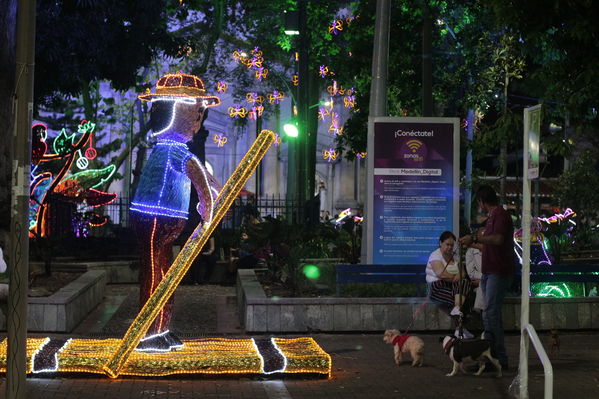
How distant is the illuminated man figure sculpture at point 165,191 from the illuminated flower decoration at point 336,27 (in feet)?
67.2

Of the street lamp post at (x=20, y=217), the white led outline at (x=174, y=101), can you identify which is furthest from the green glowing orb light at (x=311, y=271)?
the street lamp post at (x=20, y=217)

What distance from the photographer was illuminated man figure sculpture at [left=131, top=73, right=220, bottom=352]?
10.2 meters

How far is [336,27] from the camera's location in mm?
31453

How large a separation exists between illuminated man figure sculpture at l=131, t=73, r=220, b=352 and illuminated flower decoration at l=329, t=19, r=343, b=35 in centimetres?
2048

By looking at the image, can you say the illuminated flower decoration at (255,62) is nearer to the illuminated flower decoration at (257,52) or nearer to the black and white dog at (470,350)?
the illuminated flower decoration at (257,52)

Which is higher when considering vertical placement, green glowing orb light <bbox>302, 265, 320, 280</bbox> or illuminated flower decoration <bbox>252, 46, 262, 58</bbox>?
illuminated flower decoration <bbox>252, 46, 262, 58</bbox>

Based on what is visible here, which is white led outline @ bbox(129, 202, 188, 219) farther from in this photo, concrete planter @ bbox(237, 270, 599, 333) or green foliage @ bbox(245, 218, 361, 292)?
green foliage @ bbox(245, 218, 361, 292)

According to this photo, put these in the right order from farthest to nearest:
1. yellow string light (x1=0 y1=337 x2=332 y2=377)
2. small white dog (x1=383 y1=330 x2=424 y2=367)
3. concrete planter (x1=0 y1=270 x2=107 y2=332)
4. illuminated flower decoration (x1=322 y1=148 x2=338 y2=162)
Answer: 1. illuminated flower decoration (x1=322 y1=148 x2=338 y2=162)
2. concrete planter (x1=0 y1=270 x2=107 y2=332)
3. small white dog (x1=383 y1=330 x2=424 y2=367)
4. yellow string light (x1=0 y1=337 x2=332 y2=377)

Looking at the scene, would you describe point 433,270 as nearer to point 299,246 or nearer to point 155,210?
point 299,246

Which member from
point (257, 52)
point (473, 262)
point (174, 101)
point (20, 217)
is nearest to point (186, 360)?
point (174, 101)

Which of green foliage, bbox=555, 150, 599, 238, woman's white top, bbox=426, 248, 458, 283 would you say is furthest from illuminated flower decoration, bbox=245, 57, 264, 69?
woman's white top, bbox=426, 248, 458, 283

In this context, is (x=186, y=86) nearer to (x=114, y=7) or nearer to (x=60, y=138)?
(x=114, y=7)

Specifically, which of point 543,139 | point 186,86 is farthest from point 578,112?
point 186,86

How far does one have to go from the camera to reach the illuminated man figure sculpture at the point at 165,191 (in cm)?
1020
